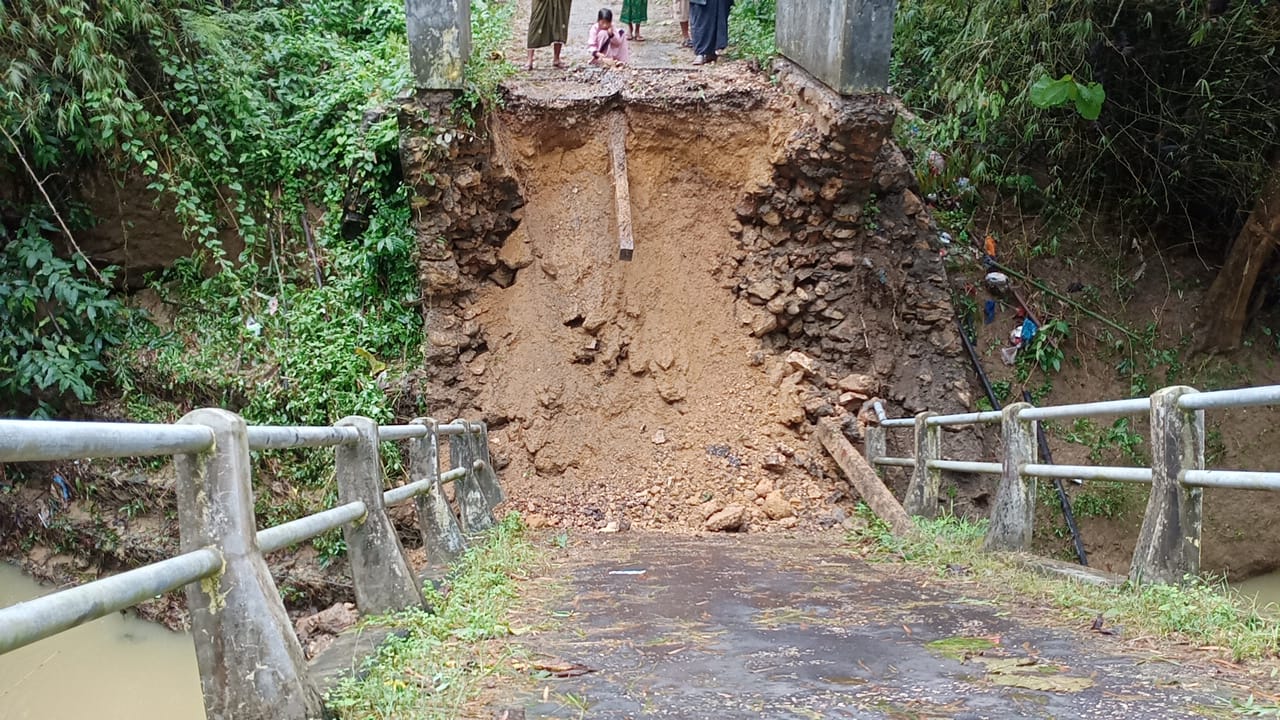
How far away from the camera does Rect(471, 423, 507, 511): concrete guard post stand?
854 centimetres

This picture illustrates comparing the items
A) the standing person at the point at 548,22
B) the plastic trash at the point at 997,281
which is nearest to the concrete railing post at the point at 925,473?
the plastic trash at the point at 997,281

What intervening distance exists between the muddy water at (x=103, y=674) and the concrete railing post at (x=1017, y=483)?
23.2 feet

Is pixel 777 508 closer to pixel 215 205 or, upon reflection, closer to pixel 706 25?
pixel 706 25

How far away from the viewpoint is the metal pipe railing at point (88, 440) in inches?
65.9

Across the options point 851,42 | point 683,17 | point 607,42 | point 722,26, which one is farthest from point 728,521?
point 683,17

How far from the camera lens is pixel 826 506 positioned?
8852 mm

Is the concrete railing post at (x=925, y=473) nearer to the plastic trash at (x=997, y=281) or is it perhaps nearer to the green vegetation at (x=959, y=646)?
the green vegetation at (x=959, y=646)

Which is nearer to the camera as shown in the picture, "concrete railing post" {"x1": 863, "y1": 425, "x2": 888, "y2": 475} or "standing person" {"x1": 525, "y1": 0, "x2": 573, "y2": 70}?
"concrete railing post" {"x1": 863, "y1": 425, "x2": 888, "y2": 475}

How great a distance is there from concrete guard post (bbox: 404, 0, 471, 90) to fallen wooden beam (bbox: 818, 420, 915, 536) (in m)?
4.89

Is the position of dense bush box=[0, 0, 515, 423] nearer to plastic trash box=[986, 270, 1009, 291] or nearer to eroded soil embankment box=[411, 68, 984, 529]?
eroded soil embankment box=[411, 68, 984, 529]

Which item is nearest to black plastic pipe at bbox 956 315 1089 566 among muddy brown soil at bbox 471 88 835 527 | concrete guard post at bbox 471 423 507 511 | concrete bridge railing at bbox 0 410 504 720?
muddy brown soil at bbox 471 88 835 527

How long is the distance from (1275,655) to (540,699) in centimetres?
228

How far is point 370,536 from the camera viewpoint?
12.4 ft

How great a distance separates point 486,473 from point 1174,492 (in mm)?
5966
